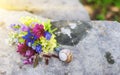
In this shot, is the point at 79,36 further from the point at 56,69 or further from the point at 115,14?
the point at 115,14

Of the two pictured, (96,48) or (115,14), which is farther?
(115,14)

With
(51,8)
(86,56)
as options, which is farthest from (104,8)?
(86,56)

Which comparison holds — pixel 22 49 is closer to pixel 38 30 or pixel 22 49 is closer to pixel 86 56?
pixel 38 30

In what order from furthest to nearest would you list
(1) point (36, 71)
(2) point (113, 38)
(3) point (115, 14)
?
(3) point (115, 14), (2) point (113, 38), (1) point (36, 71)

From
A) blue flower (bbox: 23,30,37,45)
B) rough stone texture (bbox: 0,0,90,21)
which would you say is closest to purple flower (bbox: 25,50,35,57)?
blue flower (bbox: 23,30,37,45)

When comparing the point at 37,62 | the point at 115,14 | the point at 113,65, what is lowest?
the point at 115,14

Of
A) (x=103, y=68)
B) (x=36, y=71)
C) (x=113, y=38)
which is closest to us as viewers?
(x=36, y=71)

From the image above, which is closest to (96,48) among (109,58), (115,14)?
(109,58)

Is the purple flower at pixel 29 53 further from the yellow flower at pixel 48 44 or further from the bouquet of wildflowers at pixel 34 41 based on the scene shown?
the yellow flower at pixel 48 44
